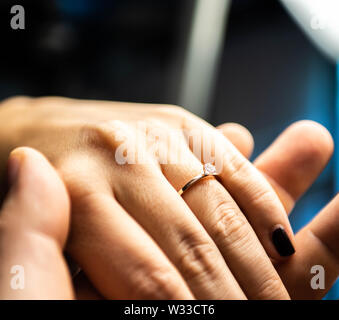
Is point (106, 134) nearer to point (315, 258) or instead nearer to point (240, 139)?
point (240, 139)

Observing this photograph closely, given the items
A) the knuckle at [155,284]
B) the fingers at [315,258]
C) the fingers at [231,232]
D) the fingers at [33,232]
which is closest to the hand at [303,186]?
the fingers at [315,258]

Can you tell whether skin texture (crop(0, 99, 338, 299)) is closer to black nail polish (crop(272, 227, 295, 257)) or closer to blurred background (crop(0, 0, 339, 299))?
black nail polish (crop(272, 227, 295, 257))

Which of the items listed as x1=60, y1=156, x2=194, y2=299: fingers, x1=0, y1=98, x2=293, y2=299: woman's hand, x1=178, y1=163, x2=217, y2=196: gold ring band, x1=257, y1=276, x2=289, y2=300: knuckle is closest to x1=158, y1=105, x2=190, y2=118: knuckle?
x1=0, y1=98, x2=293, y2=299: woman's hand

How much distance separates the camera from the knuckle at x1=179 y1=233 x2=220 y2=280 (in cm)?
50

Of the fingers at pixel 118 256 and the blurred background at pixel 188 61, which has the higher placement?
the blurred background at pixel 188 61

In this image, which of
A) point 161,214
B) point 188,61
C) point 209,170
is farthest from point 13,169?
point 188,61

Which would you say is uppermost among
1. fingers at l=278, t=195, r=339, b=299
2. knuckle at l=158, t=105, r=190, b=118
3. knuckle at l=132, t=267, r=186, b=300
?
knuckle at l=158, t=105, r=190, b=118

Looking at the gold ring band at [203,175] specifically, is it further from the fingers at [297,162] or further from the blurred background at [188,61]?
the blurred background at [188,61]

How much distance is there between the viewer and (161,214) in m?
0.52

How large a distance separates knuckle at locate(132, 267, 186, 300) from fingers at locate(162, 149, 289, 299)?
13 centimetres

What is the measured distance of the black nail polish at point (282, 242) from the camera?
59 centimetres

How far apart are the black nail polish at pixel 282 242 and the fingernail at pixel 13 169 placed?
1.44ft

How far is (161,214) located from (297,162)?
39 cm
